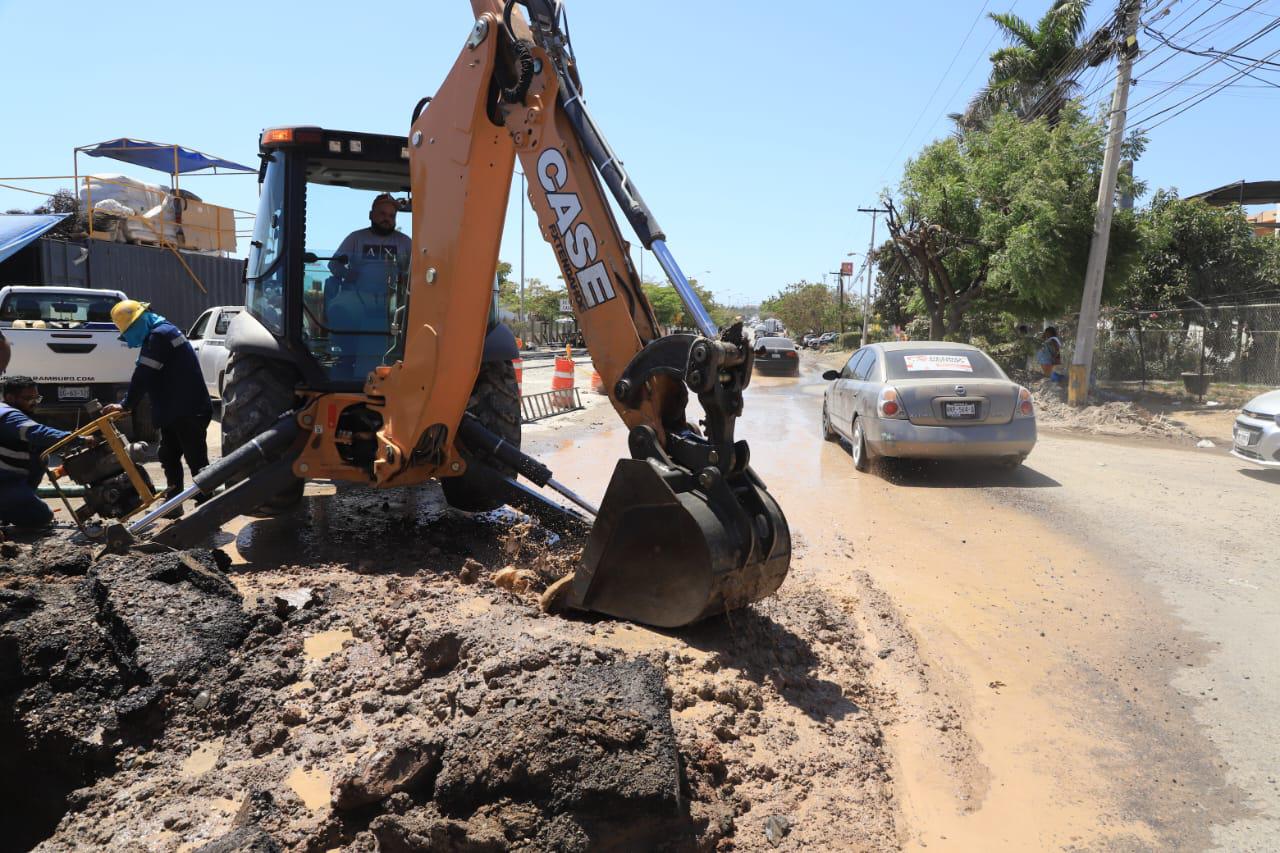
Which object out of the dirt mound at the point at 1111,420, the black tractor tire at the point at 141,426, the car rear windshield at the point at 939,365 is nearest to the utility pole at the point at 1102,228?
the dirt mound at the point at 1111,420

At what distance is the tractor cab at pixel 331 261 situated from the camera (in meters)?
6.20

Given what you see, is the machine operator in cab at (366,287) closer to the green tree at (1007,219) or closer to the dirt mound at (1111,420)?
the dirt mound at (1111,420)

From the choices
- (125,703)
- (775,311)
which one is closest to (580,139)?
(125,703)

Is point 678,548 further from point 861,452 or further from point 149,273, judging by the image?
point 149,273

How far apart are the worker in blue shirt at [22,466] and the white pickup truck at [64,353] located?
16.9ft

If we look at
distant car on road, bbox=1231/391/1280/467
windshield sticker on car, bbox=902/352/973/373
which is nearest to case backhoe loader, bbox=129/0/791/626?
windshield sticker on car, bbox=902/352/973/373

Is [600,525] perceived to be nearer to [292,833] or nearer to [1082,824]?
[292,833]

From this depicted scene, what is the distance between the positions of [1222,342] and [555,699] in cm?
2304

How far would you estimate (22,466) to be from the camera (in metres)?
6.05

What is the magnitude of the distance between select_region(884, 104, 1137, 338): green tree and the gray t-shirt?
16162 millimetres

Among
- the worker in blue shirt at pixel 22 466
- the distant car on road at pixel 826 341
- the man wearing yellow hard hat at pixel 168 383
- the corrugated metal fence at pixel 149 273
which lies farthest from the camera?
the distant car on road at pixel 826 341

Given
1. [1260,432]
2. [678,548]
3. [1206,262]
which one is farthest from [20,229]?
[1206,262]

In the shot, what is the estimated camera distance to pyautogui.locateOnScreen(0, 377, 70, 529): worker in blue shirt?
230 inches

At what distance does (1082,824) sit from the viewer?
317cm
